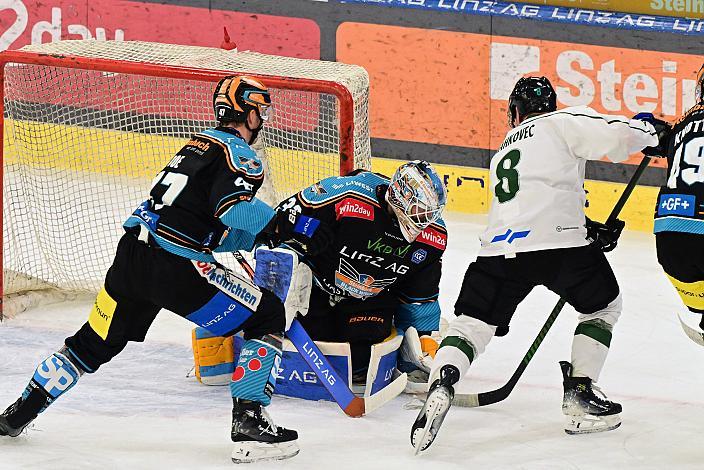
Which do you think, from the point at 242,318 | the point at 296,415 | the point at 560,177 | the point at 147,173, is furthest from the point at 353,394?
the point at 147,173

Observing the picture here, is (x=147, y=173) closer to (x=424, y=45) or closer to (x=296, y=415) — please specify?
(x=424, y=45)

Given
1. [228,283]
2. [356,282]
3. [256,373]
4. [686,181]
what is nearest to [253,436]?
[256,373]

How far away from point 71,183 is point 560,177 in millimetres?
2789

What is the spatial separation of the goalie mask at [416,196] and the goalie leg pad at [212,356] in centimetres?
90

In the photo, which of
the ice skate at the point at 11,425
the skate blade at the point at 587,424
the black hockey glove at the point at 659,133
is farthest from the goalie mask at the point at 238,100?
the skate blade at the point at 587,424

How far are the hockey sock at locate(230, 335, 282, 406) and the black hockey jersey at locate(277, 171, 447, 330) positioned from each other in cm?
54

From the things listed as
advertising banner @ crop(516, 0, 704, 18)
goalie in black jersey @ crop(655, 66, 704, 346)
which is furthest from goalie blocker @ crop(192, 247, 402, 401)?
→ advertising banner @ crop(516, 0, 704, 18)

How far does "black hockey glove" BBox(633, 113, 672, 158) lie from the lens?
441 cm

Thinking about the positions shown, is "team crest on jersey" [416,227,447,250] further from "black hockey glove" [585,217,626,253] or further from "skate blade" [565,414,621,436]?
"skate blade" [565,414,621,436]

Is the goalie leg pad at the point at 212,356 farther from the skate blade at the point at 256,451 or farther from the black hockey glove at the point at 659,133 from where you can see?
the black hockey glove at the point at 659,133

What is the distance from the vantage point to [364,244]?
446 centimetres

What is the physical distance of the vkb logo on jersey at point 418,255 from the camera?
4531mm

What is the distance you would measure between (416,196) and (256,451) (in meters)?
0.91

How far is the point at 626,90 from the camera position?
7008 millimetres
